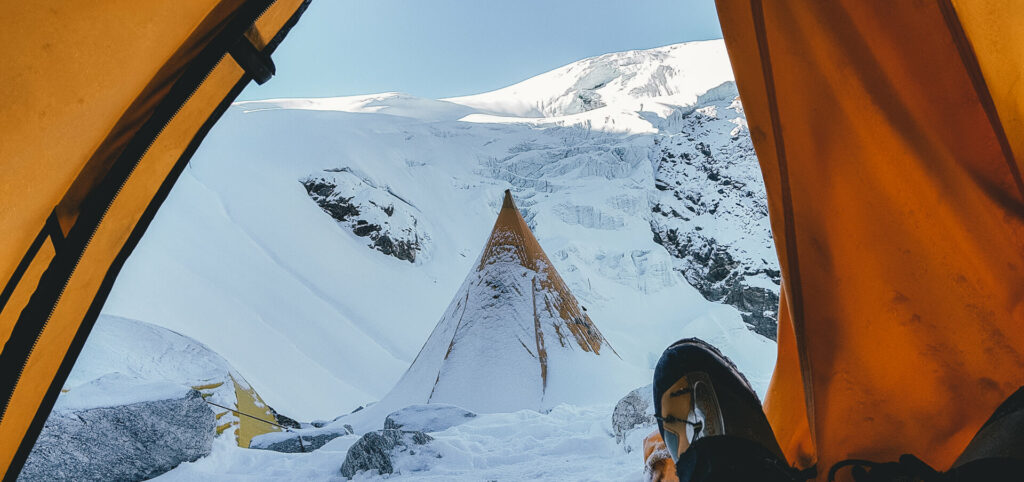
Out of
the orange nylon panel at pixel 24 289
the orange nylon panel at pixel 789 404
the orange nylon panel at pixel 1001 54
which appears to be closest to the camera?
the orange nylon panel at pixel 24 289

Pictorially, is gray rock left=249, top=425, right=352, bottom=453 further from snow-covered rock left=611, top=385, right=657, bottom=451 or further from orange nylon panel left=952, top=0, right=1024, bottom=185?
orange nylon panel left=952, top=0, right=1024, bottom=185

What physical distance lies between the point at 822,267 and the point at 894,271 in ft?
0.43

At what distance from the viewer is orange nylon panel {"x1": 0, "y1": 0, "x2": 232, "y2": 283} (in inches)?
26.1

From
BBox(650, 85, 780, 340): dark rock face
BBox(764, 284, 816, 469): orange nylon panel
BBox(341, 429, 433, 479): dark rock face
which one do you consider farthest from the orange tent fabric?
BBox(650, 85, 780, 340): dark rock face

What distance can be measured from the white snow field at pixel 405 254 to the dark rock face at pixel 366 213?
6 cm

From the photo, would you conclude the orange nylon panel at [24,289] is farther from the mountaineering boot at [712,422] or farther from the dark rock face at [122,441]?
the dark rock face at [122,441]

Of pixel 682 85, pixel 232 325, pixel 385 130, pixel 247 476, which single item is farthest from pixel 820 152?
pixel 682 85

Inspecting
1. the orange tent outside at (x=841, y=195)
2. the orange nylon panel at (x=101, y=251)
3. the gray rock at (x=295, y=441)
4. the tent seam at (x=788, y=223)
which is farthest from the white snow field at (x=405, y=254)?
the orange nylon panel at (x=101, y=251)

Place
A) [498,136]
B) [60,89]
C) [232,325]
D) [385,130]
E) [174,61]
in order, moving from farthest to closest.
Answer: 1. [498,136]
2. [385,130]
3. [232,325]
4. [174,61]
5. [60,89]

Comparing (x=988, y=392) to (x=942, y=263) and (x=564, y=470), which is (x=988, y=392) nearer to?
(x=942, y=263)

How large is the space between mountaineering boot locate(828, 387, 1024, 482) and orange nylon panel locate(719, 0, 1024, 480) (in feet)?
0.60

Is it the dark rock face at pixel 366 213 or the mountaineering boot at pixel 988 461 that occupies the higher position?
the dark rock face at pixel 366 213

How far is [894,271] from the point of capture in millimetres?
1059

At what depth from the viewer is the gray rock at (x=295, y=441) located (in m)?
3.29
